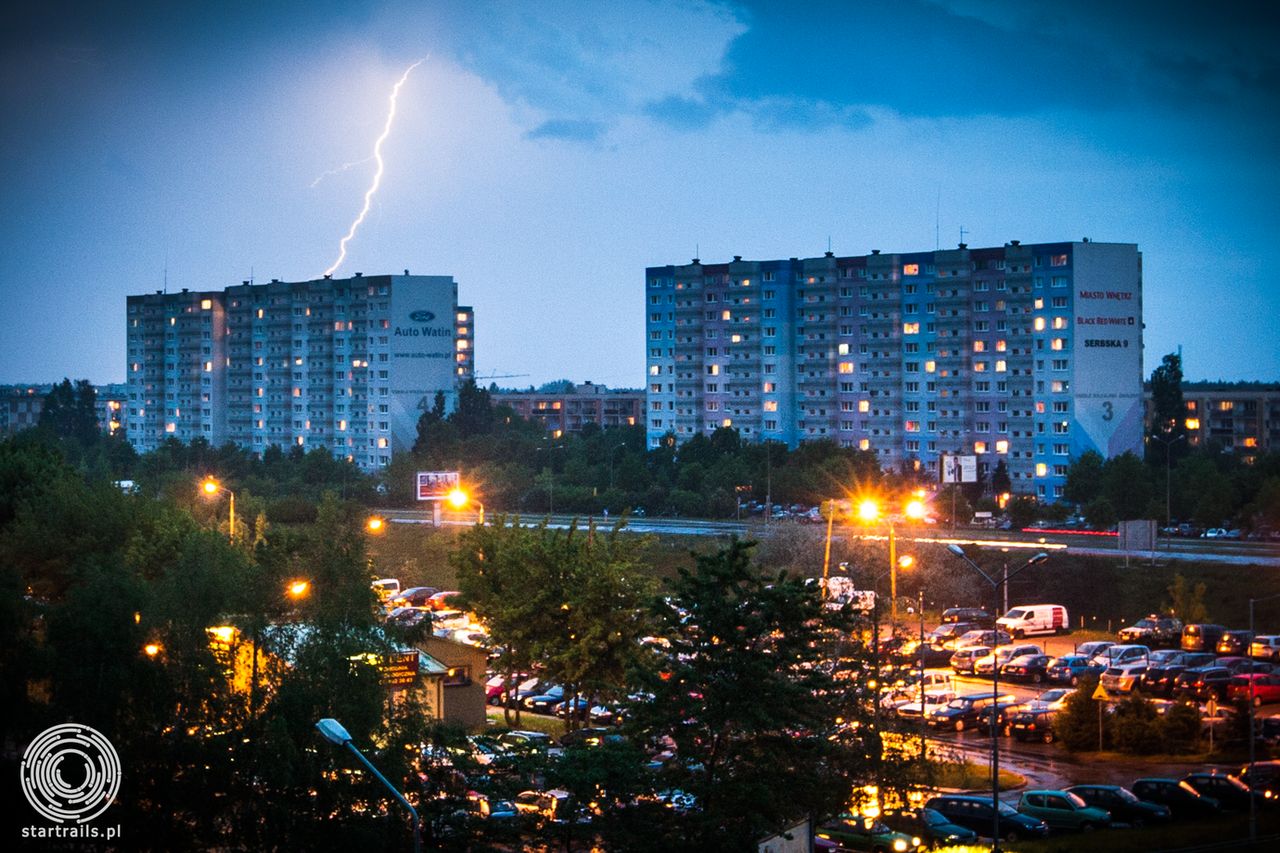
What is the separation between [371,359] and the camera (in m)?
93.9

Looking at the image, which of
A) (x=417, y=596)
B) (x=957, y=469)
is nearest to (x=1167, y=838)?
(x=417, y=596)

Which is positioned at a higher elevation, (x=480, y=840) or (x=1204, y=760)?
(x=480, y=840)

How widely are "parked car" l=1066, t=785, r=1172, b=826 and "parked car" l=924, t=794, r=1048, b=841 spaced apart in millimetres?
1440

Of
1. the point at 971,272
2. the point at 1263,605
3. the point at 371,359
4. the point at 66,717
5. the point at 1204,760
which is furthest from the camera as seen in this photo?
the point at 371,359

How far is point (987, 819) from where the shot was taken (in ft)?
65.4

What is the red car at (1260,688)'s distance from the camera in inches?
1161

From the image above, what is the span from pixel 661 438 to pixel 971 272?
2392 centimetres

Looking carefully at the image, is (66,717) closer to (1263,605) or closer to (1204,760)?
(1204,760)

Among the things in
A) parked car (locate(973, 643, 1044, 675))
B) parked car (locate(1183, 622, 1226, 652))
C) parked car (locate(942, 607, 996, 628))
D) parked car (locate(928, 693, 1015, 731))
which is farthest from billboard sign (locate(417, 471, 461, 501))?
parked car (locate(1183, 622, 1226, 652))

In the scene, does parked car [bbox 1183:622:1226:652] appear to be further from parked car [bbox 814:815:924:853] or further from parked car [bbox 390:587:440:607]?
parked car [bbox 390:587:440:607]

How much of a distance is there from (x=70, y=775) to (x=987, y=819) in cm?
1368

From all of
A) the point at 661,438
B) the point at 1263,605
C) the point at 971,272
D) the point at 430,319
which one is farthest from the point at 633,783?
the point at 430,319

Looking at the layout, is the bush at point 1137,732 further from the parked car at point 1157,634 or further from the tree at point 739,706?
the tree at point 739,706

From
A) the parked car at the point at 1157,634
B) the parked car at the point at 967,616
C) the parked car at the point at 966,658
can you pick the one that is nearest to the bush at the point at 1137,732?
the parked car at the point at 966,658
